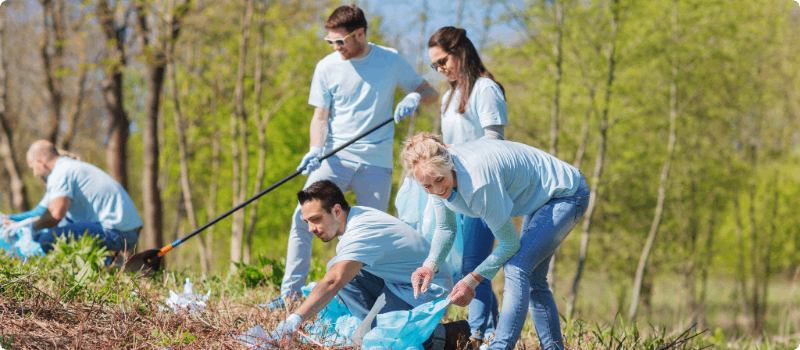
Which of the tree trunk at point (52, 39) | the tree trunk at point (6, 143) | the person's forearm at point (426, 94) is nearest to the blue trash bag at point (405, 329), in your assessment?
the person's forearm at point (426, 94)

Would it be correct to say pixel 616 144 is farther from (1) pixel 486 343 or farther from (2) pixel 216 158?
(1) pixel 486 343

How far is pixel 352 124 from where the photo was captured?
3576mm

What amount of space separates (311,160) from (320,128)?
0.81ft

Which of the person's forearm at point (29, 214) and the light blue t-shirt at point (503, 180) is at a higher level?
the light blue t-shirt at point (503, 180)

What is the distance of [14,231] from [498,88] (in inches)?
156

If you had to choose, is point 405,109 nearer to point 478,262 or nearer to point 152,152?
point 478,262

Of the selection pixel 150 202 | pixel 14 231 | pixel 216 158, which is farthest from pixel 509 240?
pixel 216 158

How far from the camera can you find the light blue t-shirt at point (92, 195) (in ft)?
14.7

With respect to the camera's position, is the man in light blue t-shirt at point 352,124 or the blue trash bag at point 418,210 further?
the man in light blue t-shirt at point 352,124

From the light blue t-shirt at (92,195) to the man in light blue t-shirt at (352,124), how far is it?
6.09ft

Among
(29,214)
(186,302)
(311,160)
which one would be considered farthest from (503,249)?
(29,214)

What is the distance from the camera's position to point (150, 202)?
9.06 m

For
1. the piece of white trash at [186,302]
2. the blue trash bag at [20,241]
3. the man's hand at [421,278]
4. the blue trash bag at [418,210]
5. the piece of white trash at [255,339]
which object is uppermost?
the blue trash bag at [418,210]

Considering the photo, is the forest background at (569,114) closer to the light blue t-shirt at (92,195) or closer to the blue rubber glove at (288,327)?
the light blue t-shirt at (92,195)
